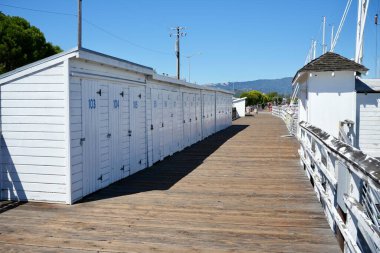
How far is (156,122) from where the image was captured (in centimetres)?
1054

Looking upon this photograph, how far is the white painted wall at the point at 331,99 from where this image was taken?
10227 mm

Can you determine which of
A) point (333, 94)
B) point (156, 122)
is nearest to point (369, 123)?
point (333, 94)

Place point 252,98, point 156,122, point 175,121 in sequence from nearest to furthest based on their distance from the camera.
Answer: point 156,122 < point 175,121 < point 252,98

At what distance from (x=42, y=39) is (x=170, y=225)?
26.9 m

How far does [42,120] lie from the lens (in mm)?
6203

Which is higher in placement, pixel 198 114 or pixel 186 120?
pixel 198 114

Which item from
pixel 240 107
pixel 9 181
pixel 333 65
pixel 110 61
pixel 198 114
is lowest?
pixel 9 181

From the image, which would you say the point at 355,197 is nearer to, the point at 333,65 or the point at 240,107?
the point at 333,65

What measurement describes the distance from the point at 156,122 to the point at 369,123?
7286 millimetres

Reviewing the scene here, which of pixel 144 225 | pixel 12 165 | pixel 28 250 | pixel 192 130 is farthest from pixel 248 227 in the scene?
pixel 192 130

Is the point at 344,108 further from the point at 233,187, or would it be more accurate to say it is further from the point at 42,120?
the point at 42,120

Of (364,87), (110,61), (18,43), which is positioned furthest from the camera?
(18,43)

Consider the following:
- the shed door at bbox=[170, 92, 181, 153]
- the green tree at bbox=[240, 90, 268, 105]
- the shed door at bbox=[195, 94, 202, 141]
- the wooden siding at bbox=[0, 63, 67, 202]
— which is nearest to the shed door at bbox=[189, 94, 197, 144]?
the shed door at bbox=[195, 94, 202, 141]

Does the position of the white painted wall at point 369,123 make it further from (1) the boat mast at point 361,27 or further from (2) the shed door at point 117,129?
(1) the boat mast at point 361,27
